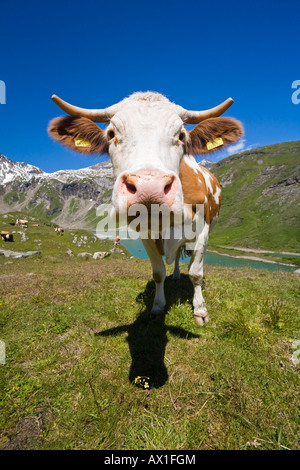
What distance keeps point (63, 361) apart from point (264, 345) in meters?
3.19

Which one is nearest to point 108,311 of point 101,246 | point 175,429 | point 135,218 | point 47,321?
point 47,321

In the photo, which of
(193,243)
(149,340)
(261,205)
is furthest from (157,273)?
(261,205)

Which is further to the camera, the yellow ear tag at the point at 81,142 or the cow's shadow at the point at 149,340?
the yellow ear tag at the point at 81,142

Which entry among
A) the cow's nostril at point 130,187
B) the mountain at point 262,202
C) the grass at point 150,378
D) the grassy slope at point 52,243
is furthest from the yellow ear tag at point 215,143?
the mountain at point 262,202

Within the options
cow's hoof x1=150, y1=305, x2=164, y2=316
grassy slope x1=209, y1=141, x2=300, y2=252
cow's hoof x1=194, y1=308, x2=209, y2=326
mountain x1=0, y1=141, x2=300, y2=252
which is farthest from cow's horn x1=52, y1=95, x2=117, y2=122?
mountain x1=0, y1=141, x2=300, y2=252

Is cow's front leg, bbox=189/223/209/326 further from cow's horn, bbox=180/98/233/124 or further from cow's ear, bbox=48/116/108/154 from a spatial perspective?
cow's ear, bbox=48/116/108/154

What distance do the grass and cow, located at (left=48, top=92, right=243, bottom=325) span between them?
3.07 feet

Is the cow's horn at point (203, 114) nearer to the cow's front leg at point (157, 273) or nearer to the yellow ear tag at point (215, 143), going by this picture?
the yellow ear tag at point (215, 143)

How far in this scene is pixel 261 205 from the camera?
→ 13175 centimetres

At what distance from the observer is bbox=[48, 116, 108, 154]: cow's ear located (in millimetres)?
3525

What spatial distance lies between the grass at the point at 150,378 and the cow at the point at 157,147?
36.8 inches

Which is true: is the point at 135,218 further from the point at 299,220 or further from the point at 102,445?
the point at 299,220

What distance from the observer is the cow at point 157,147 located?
7.10 feet

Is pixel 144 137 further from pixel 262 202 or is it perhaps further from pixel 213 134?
pixel 262 202
